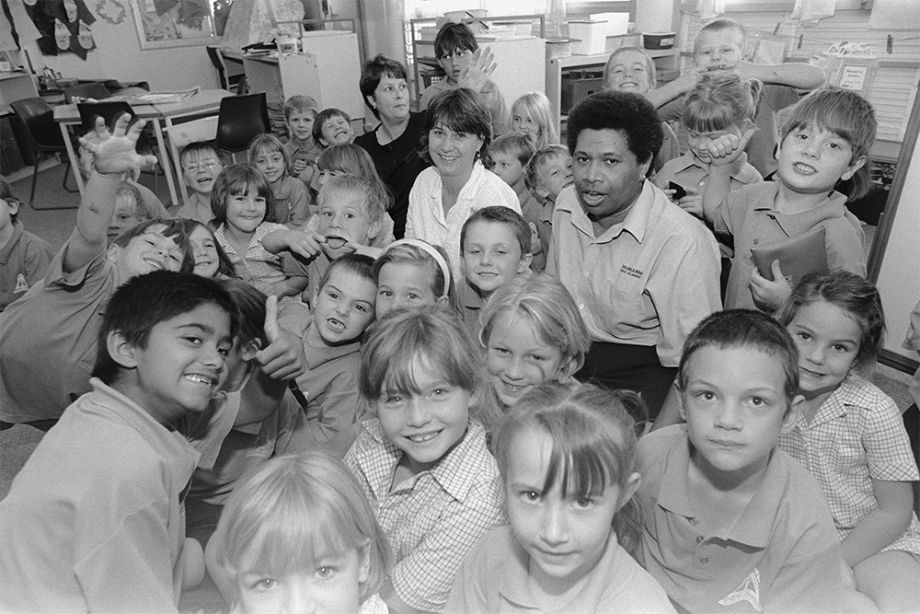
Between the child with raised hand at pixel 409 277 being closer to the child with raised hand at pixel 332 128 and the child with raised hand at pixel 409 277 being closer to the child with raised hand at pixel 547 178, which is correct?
the child with raised hand at pixel 547 178

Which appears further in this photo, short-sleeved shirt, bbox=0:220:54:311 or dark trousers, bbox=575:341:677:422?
short-sleeved shirt, bbox=0:220:54:311

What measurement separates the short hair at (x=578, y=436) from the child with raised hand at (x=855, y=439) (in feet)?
1.58

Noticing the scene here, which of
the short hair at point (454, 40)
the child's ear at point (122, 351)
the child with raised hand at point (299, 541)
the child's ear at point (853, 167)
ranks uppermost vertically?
the short hair at point (454, 40)

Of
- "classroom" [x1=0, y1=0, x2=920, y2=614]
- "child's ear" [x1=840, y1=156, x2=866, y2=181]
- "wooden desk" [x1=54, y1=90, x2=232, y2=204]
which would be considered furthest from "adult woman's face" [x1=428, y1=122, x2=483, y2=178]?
"wooden desk" [x1=54, y1=90, x2=232, y2=204]

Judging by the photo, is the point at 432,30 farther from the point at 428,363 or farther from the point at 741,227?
the point at 428,363

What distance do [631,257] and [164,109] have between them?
179 inches

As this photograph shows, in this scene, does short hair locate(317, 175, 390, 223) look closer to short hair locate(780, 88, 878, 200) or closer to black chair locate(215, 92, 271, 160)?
short hair locate(780, 88, 878, 200)

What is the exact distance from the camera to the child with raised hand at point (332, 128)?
12.0 ft

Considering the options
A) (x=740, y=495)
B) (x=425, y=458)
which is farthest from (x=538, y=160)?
(x=740, y=495)

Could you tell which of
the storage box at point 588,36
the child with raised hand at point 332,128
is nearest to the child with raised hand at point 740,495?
the child with raised hand at point 332,128

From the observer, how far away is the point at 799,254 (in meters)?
1.77

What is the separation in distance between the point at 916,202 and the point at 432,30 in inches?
160

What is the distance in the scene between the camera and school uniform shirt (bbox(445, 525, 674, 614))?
1032 millimetres

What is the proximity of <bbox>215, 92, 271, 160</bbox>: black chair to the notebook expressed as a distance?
4.17 metres
